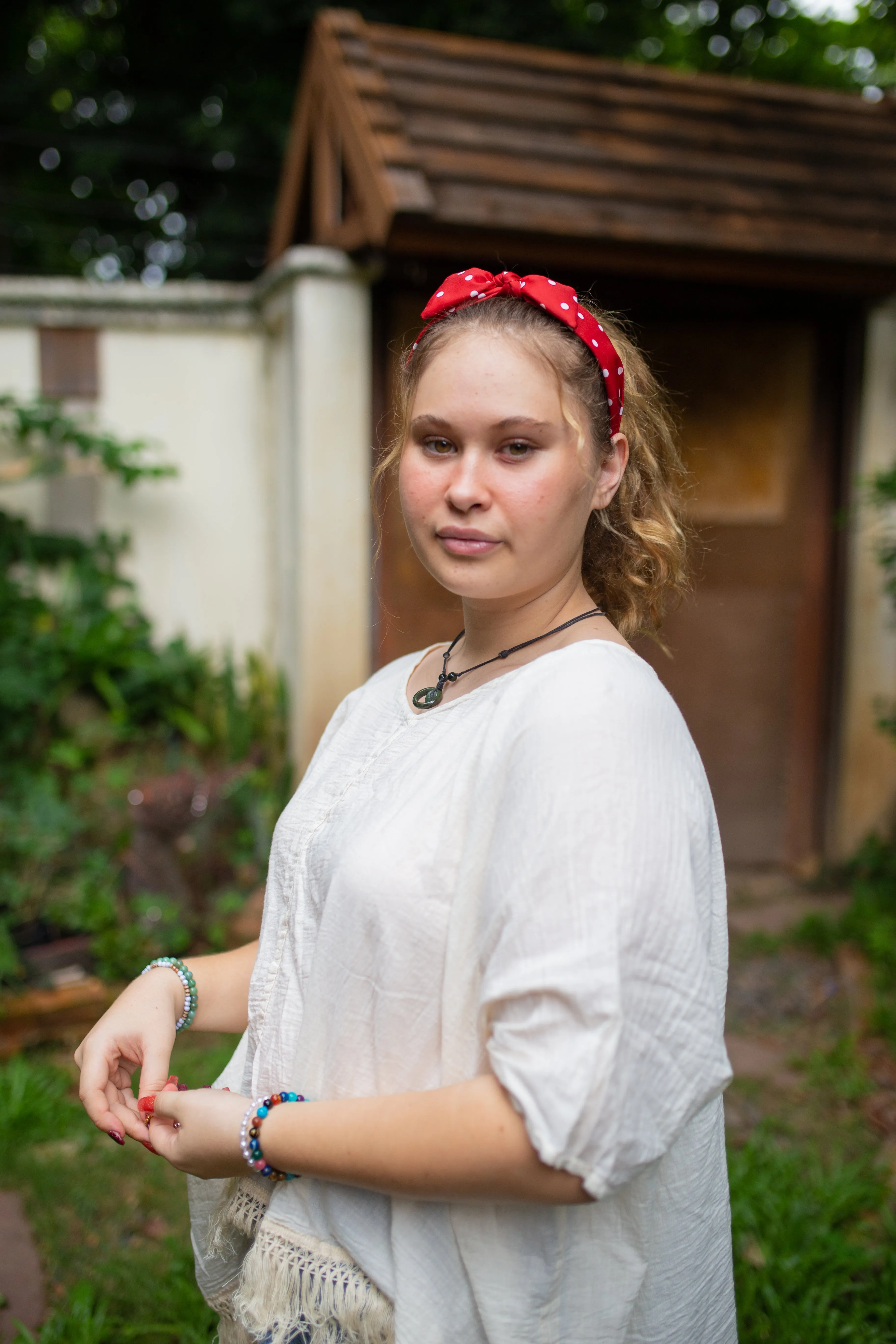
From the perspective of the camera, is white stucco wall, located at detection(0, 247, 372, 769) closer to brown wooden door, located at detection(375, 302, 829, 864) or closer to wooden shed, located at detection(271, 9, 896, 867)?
wooden shed, located at detection(271, 9, 896, 867)

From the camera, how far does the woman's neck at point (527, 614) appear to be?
1270mm

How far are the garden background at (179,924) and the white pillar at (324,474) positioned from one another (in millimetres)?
348

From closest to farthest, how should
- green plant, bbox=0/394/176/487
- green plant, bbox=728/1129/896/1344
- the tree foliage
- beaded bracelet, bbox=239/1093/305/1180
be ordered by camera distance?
1. beaded bracelet, bbox=239/1093/305/1180
2. green plant, bbox=728/1129/896/1344
3. green plant, bbox=0/394/176/487
4. the tree foliage

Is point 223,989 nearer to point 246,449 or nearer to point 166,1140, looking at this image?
point 166,1140

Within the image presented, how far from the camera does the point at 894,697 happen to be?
17.1 ft

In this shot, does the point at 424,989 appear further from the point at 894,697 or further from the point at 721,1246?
the point at 894,697

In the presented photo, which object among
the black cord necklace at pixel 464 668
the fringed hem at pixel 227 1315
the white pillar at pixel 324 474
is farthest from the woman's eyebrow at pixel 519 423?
the white pillar at pixel 324 474

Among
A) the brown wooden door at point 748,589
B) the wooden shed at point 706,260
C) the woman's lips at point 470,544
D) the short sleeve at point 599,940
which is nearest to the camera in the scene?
the short sleeve at point 599,940

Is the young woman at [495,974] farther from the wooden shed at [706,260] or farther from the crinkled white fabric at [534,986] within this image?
the wooden shed at [706,260]

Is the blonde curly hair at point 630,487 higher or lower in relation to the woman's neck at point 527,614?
higher

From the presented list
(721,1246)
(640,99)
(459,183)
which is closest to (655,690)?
(721,1246)

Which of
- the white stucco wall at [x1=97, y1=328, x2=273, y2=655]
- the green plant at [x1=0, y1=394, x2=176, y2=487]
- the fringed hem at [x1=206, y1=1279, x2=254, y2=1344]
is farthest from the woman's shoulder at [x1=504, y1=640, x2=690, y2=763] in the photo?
the white stucco wall at [x1=97, y1=328, x2=273, y2=655]

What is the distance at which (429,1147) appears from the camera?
0.95m

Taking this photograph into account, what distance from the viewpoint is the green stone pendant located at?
1372 mm
